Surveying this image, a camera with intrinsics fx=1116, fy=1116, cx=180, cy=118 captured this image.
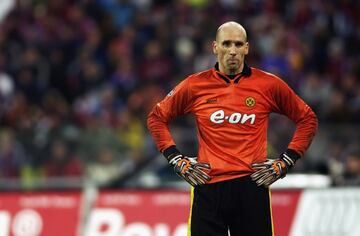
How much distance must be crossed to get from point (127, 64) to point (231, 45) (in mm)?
9723

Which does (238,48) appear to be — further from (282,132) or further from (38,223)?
(282,132)

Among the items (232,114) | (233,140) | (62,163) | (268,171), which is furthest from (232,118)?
(62,163)

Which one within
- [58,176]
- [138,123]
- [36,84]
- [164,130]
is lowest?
[164,130]

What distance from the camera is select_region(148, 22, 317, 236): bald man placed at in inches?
308

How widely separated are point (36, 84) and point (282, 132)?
16.4 feet

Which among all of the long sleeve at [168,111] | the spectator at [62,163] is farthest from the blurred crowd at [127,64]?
the long sleeve at [168,111]

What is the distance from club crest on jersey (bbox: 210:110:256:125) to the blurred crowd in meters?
6.14

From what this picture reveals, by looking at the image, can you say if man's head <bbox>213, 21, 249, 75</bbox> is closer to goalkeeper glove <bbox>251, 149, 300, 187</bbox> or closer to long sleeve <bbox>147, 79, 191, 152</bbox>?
long sleeve <bbox>147, 79, 191, 152</bbox>

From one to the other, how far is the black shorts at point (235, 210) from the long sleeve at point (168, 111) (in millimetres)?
518

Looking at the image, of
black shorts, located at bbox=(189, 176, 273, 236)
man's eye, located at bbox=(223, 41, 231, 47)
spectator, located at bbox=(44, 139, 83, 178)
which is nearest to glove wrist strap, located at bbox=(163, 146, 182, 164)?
black shorts, located at bbox=(189, 176, 273, 236)

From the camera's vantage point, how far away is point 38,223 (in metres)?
12.0

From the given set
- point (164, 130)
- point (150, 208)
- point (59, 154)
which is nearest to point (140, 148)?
point (59, 154)

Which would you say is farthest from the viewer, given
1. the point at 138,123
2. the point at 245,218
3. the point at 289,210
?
the point at 138,123

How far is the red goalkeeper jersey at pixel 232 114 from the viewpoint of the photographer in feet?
25.8
